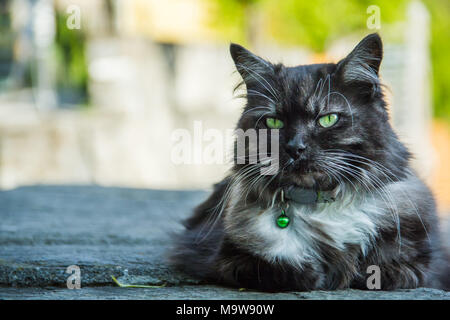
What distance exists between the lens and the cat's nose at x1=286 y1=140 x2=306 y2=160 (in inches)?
74.1

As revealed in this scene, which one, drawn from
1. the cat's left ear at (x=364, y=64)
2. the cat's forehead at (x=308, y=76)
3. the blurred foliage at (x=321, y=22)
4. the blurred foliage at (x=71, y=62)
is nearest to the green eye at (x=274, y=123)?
the cat's forehead at (x=308, y=76)

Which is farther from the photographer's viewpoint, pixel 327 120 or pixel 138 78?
pixel 138 78

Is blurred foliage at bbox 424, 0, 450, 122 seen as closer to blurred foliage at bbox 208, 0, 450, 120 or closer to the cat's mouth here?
blurred foliage at bbox 208, 0, 450, 120

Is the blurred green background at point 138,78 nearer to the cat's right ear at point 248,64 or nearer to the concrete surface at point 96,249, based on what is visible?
the concrete surface at point 96,249

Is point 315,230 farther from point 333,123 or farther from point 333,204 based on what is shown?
point 333,123

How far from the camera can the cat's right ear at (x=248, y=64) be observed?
2.21 metres

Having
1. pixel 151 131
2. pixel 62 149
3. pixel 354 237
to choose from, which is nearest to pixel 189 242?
pixel 354 237

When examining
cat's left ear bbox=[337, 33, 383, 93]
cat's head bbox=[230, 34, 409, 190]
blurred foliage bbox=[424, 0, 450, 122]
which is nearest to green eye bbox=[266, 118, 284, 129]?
cat's head bbox=[230, 34, 409, 190]

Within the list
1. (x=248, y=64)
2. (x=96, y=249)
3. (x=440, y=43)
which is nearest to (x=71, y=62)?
(x=96, y=249)

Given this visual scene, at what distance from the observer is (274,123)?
2047 millimetres

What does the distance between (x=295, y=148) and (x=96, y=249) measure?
1224 millimetres

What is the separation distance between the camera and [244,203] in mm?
2143

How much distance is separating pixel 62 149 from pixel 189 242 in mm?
5715
